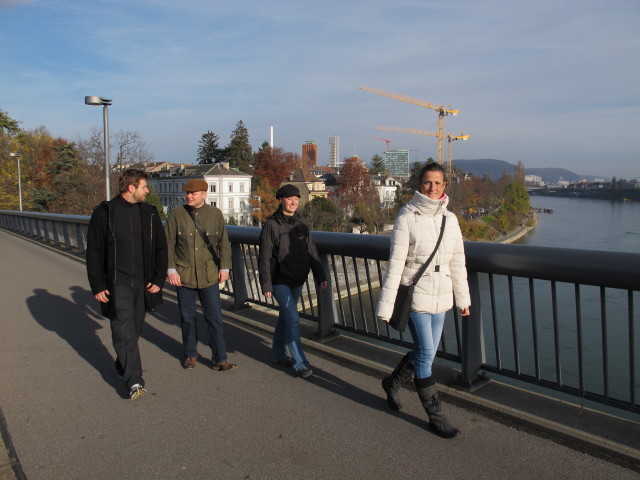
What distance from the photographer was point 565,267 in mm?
3189

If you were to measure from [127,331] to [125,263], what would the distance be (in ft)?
1.77

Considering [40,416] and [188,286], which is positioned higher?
[188,286]

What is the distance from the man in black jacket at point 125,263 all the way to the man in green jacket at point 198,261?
354mm

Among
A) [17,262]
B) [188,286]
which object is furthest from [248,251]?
[17,262]

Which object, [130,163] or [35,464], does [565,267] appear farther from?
[130,163]

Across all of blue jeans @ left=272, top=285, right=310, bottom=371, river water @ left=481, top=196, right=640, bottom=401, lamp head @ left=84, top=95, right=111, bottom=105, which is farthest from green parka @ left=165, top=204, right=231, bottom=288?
lamp head @ left=84, top=95, right=111, bottom=105

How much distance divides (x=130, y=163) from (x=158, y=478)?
48147 millimetres

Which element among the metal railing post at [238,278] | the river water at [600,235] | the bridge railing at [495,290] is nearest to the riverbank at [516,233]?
the river water at [600,235]

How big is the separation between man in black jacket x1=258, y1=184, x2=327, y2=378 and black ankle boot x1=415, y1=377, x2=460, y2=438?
125 centimetres

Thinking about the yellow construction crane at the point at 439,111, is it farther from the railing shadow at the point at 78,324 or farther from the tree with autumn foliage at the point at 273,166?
the railing shadow at the point at 78,324

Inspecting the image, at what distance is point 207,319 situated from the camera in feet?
15.1

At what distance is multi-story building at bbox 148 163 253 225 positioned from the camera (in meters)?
77.1

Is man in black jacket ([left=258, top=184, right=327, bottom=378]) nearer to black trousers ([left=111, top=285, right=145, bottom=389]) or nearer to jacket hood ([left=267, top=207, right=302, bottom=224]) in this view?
jacket hood ([left=267, top=207, right=302, bottom=224])

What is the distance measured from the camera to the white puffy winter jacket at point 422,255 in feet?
10.3
